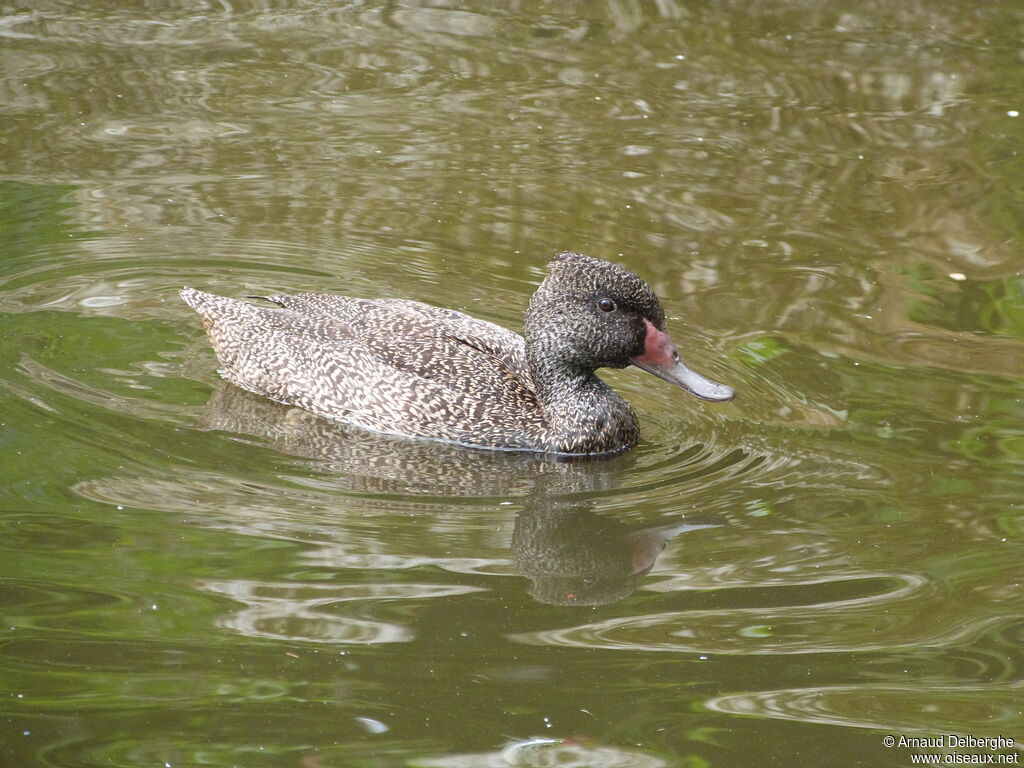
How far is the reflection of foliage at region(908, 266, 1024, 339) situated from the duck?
217 centimetres

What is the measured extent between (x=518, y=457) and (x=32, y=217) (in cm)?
408

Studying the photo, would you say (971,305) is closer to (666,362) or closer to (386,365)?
(666,362)

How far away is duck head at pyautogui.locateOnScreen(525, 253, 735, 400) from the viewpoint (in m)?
7.66

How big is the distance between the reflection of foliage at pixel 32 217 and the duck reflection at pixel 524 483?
80.9 inches

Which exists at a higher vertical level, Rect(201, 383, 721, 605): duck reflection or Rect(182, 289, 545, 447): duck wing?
Rect(182, 289, 545, 447): duck wing

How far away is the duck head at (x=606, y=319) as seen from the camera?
7.66m

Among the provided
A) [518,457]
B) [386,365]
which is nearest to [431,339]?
[386,365]

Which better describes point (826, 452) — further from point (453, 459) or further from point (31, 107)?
point (31, 107)

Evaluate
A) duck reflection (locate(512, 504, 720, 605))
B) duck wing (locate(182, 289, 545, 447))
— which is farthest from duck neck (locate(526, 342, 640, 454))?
duck reflection (locate(512, 504, 720, 605))

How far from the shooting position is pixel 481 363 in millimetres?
8094

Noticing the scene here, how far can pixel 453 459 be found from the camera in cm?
767

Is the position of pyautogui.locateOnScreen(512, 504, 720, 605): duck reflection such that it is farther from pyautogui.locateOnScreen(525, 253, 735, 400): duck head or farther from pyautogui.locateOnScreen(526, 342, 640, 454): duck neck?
pyautogui.locateOnScreen(525, 253, 735, 400): duck head

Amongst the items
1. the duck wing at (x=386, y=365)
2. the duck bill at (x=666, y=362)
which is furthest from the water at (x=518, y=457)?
the duck bill at (x=666, y=362)

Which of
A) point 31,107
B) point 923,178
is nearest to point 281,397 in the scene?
point 31,107
